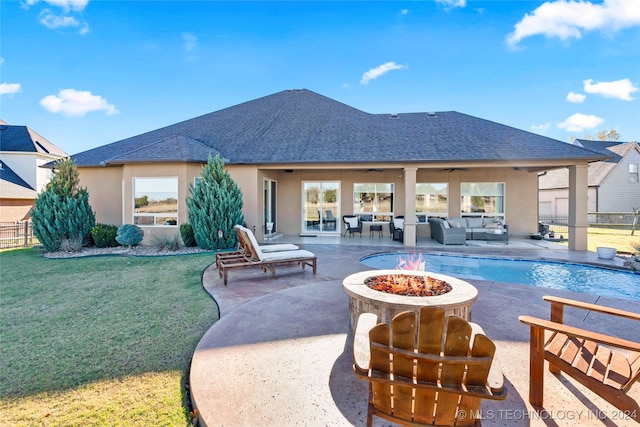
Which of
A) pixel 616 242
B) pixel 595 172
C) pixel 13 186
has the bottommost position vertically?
pixel 616 242

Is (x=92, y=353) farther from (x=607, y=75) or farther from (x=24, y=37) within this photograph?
(x=607, y=75)

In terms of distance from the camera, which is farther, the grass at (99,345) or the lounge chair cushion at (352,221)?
the lounge chair cushion at (352,221)

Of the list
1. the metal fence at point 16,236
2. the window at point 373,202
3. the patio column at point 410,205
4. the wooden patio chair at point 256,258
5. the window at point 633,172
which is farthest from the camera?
the window at point 633,172

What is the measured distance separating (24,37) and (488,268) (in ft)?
74.9

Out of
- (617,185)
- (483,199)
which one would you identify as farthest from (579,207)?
(617,185)

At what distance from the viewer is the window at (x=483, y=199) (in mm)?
13805

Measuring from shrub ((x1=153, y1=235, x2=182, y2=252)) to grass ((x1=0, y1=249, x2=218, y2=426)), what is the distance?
314cm

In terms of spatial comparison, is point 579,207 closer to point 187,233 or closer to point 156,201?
point 187,233

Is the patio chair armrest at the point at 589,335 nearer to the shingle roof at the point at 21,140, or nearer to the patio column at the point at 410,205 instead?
the patio column at the point at 410,205

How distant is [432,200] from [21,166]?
97.4ft

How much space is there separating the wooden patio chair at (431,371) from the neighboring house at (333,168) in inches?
379

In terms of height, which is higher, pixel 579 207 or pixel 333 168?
pixel 333 168

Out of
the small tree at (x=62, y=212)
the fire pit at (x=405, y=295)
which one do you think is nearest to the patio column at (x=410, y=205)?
the fire pit at (x=405, y=295)

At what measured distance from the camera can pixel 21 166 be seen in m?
22.6
